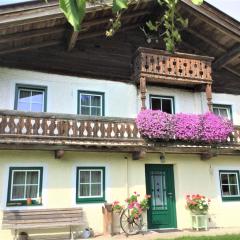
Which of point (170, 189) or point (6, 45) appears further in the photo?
point (170, 189)

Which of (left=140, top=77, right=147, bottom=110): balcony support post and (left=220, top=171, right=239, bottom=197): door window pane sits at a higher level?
(left=140, top=77, right=147, bottom=110): balcony support post

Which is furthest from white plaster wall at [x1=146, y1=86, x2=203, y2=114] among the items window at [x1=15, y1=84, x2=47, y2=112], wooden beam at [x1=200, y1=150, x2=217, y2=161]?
window at [x1=15, y1=84, x2=47, y2=112]

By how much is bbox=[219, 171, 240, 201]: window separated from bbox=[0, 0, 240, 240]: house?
0.12 feet

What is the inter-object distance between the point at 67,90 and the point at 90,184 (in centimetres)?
326

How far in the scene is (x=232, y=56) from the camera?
12812mm

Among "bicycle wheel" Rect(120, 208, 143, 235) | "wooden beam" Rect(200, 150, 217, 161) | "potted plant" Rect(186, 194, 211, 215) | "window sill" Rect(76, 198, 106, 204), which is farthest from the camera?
"wooden beam" Rect(200, 150, 217, 161)

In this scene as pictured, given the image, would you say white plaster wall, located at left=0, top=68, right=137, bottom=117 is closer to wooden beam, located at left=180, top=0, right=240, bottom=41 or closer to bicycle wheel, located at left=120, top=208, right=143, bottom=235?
bicycle wheel, located at left=120, top=208, right=143, bottom=235

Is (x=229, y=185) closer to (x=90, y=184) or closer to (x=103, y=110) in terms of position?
(x=90, y=184)

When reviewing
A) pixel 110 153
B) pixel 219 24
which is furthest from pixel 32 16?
pixel 219 24

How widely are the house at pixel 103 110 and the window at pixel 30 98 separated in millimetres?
33

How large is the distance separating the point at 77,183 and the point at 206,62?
6.45 meters

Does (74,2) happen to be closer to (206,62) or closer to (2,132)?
(2,132)

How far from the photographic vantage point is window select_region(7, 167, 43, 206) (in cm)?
965

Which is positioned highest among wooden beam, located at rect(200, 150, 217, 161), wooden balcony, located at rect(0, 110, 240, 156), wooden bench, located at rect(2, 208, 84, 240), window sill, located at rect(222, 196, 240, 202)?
wooden balcony, located at rect(0, 110, 240, 156)
